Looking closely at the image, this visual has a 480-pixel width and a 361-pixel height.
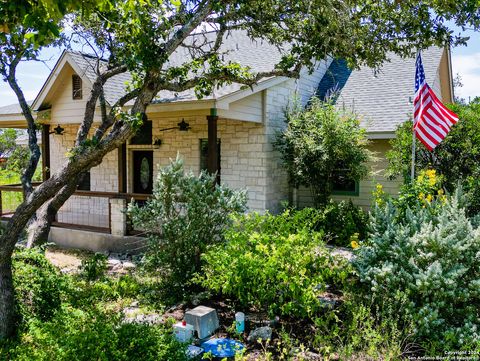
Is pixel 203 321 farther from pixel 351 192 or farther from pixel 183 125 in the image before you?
pixel 351 192

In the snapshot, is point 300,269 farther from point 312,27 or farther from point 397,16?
point 397,16

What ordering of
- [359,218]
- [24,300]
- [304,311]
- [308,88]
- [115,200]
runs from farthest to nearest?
1. [308,88]
2. [359,218]
3. [115,200]
4. [24,300]
5. [304,311]

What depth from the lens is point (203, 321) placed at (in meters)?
4.70

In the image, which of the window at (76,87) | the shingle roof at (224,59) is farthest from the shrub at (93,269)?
the window at (76,87)

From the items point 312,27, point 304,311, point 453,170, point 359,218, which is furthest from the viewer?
point 359,218

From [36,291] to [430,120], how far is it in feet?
24.4

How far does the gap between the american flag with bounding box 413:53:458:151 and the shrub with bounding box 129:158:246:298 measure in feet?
13.7

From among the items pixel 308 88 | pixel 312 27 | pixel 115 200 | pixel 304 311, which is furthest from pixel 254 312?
pixel 308 88

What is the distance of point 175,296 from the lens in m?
6.00

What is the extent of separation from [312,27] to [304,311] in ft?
16.0

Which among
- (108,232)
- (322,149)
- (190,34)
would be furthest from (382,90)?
(108,232)

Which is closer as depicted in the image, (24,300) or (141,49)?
(24,300)

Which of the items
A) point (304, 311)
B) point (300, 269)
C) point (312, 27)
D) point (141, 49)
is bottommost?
point (304, 311)

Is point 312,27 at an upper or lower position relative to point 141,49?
upper
